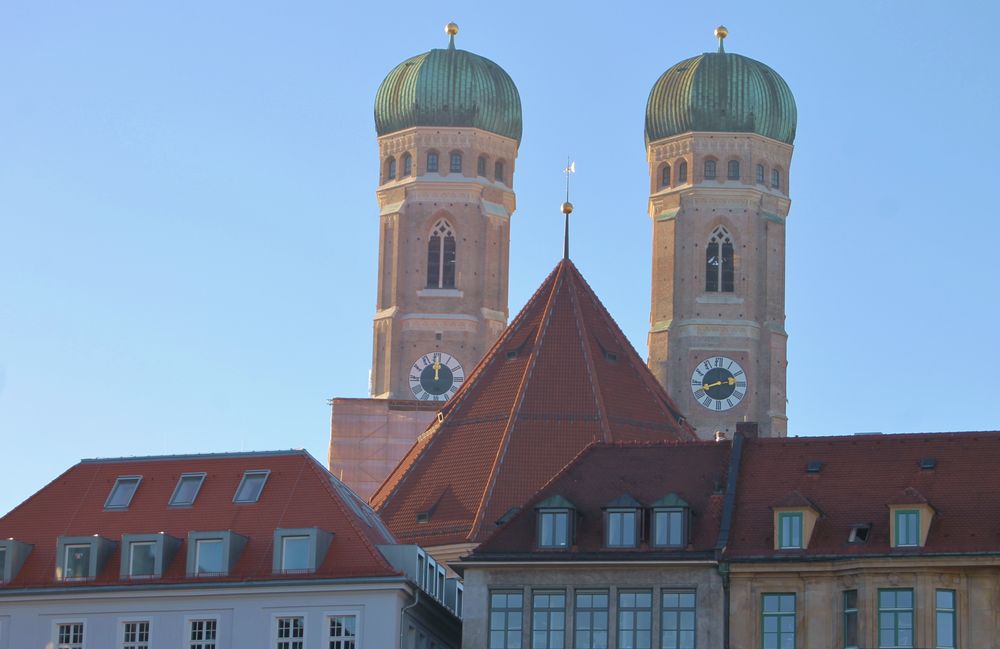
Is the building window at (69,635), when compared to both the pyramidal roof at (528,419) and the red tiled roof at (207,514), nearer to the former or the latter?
the red tiled roof at (207,514)

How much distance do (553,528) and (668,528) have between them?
2158 millimetres

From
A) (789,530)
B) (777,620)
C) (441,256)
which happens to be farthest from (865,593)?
(441,256)

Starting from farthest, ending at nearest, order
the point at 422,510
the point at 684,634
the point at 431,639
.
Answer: the point at 422,510, the point at 431,639, the point at 684,634

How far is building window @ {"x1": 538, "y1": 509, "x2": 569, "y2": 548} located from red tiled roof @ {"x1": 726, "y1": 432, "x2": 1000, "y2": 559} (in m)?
3.12

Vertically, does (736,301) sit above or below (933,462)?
above

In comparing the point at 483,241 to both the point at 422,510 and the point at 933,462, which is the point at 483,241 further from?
the point at 933,462

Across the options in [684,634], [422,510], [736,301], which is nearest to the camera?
[684,634]

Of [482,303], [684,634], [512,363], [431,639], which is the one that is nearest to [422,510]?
[512,363]

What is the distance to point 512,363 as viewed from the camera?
73.7 meters

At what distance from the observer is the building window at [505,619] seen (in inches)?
2170

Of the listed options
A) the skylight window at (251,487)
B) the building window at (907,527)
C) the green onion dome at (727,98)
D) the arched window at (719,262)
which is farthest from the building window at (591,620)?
the green onion dome at (727,98)

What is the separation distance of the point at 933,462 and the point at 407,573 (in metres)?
10.1

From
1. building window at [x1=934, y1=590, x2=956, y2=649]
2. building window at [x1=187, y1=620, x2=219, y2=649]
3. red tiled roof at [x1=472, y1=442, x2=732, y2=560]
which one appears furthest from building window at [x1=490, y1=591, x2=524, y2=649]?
building window at [x1=934, y1=590, x2=956, y2=649]

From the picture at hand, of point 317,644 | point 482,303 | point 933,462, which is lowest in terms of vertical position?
point 317,644
